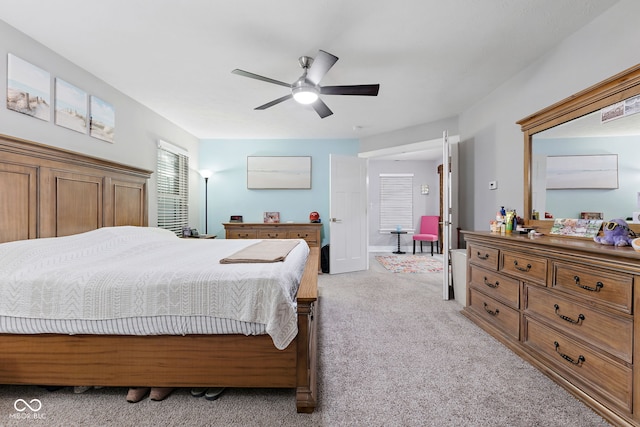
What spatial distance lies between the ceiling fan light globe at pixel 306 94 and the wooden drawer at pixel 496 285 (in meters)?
2.24

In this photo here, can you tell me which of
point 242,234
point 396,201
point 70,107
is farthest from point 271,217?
point 396,201

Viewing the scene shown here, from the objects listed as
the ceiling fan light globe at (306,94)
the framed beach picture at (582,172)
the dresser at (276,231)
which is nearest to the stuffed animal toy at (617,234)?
the framed beach picture at (582,172)

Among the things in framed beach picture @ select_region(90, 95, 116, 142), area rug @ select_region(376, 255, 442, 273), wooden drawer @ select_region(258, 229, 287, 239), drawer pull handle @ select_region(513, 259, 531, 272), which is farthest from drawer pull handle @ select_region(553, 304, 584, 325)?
framed beach picture @ select_region(90, 95, 116, 142)

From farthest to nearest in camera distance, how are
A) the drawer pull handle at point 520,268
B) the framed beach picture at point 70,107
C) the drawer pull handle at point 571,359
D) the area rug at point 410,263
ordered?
the area rug at point 410,263 → the framed beach picture at point 70,107 → the drawer pull handle at point 520,268 → the drawer pull handle at point 571,359

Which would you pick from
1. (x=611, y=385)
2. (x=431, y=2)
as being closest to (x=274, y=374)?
(x=611, y=385)

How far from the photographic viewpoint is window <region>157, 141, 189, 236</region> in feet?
12.8

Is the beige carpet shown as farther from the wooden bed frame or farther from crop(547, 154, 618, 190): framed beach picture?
crop(547, 154, 618, 190): framed beach picture

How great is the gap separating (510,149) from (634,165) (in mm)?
1210

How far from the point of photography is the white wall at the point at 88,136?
6.70 feet

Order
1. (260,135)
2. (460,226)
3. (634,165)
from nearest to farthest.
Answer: (634,165)
(460,226)
(260,135)

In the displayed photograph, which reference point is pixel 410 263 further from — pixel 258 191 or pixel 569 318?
pixel 569 318

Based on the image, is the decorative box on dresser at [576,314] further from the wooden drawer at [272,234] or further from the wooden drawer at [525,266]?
the wooden drawer at [272,234]

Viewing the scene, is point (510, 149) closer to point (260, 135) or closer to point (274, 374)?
point (274, 374)

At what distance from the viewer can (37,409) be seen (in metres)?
1.45
